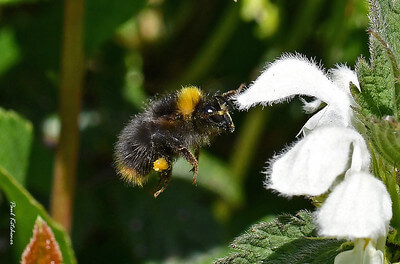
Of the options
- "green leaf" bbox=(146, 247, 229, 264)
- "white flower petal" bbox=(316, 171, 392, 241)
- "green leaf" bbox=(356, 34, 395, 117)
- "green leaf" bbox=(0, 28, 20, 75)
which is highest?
"green leaf" bbox=(0, 28, 20, 75)

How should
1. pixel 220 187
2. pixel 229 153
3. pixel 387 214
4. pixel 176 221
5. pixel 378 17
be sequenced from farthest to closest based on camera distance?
pixel 229 153 → pixel 220 187 → pixel 176 221 → pixel 378 17 → pixel 387 214

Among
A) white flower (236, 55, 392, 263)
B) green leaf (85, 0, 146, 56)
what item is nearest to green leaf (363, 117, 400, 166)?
white flower (236, 55, 392, 263)

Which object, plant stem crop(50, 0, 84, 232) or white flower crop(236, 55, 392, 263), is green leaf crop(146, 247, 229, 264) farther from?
white flower crop(236, 55, 392, 263)

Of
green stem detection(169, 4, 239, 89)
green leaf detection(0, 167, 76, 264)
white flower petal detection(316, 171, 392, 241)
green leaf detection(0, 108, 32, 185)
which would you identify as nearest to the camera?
white flower petal detection(316, 171, 392, 241)

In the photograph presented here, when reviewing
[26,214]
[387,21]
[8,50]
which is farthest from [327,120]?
[8,50]

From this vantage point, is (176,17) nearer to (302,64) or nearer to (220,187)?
(220,187)

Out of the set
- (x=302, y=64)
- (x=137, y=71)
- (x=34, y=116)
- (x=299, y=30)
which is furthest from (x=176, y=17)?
(x=302, y=64)

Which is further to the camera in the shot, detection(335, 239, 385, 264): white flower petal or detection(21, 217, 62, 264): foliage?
detection(21, 217, 62, 264): foliage
